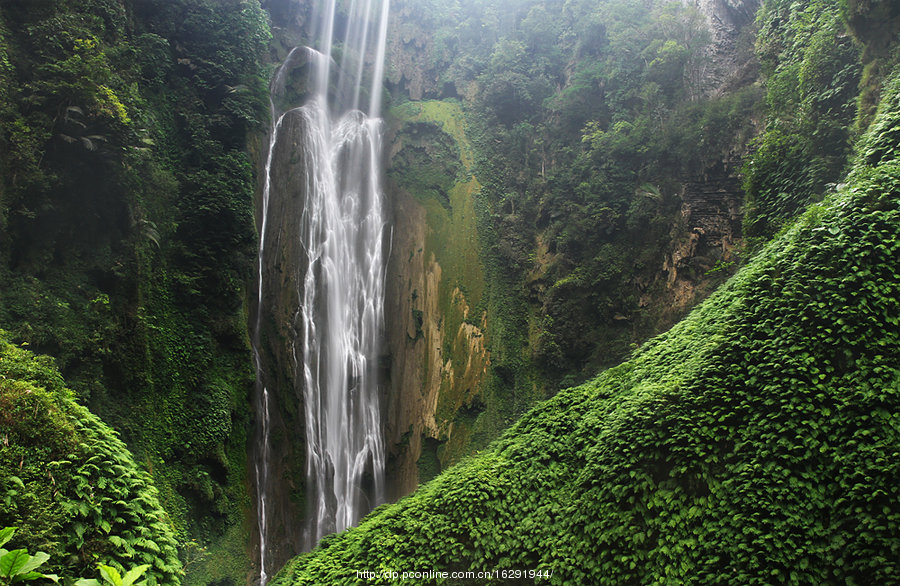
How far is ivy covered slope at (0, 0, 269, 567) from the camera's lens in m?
9.19

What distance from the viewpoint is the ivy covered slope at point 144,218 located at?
919 centimetres

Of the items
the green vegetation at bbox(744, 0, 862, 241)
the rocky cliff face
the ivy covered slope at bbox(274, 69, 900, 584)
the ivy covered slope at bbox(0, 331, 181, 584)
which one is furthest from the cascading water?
the green vegetation at bbox(744, 0, 862, 241)

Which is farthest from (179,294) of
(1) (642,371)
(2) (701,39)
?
(2) (701,39)

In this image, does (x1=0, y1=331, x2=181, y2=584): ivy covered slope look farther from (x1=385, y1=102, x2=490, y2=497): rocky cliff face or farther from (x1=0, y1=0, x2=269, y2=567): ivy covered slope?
(x1=385, y1=102, x2=490, y2=497): rocky cliff face

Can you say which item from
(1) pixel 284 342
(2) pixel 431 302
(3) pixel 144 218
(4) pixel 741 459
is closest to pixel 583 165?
(2) pixel 431 302

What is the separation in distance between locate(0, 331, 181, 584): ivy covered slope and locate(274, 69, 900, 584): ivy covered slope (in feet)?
12.0

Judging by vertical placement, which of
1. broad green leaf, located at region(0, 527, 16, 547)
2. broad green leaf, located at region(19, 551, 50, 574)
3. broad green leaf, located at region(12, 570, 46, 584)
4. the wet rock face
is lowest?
broad green leaf, located at region(12, 570, 46, 584)

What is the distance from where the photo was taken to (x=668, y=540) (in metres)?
6.66

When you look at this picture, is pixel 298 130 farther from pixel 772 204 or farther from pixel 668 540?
pixel 668 540

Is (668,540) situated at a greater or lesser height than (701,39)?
lesser

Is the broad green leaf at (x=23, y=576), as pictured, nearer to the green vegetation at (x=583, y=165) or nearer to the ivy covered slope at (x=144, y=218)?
the ivy covered slope at (x=144, y=218)

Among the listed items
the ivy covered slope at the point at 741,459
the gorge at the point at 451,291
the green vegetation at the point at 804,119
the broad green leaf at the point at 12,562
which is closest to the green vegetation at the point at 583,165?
the gorge at the point at 451,291

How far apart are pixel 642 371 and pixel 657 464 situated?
2030 mm

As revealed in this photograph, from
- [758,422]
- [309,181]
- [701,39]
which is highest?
[701,39]
